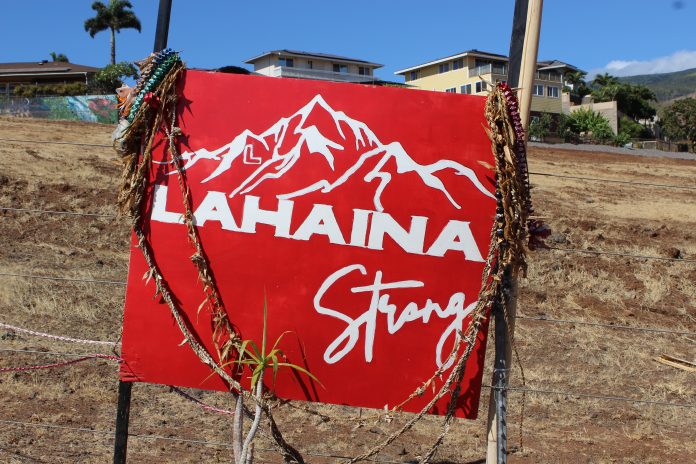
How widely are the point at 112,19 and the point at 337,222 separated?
56223 mm

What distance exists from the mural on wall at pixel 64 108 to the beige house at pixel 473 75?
25390 mm

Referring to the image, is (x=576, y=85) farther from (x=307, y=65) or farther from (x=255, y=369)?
(x=255, y=369)

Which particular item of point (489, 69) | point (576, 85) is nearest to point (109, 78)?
point (489, 69)

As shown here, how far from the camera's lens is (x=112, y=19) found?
5388 centimetres

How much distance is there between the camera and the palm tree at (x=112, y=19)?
5347 cm

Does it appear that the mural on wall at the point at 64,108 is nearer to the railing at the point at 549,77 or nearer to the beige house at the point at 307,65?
the beige house at the point at 307,65

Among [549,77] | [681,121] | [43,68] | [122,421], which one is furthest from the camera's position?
[549,77]

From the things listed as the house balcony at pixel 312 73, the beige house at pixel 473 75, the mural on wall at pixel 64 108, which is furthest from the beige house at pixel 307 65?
the mural on wall at pixel 64 108

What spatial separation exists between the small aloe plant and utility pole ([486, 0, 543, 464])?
697mm

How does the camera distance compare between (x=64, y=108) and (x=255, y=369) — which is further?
(x=64, y=108)

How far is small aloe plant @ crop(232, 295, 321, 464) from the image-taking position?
2691mm

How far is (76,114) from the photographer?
35375 millimetres

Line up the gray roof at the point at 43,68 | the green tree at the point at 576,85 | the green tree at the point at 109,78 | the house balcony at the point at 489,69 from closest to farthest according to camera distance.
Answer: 1. the green tree at the point at 109,78
2. the gray roof at the point at 43,68
3. the house balcony at the point at 489,69
4. the green tree at the point at 576,85

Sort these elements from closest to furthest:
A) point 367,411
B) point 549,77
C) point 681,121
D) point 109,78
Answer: point 367,411
point 109,78
point 681,121
point 549,77
